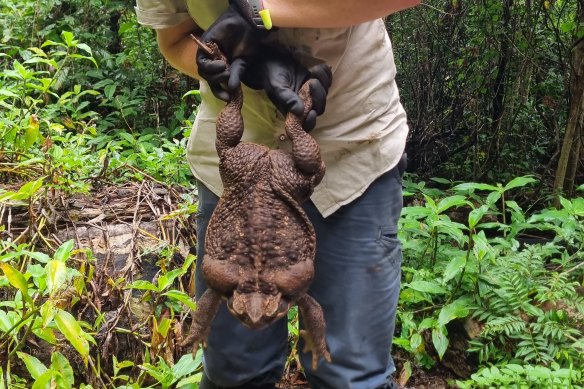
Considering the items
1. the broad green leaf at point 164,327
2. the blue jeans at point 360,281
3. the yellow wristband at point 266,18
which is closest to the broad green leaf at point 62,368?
the broad green leaf at point 164,327

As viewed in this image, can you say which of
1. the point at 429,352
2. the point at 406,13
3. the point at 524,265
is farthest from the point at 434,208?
the point at 406,13

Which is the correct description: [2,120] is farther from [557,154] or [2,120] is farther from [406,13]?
[557,154]

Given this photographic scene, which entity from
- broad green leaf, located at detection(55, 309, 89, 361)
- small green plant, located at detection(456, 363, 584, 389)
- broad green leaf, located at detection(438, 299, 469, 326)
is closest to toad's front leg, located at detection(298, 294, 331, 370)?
broad green leaf, located at detection(55, 309, 89, 361)

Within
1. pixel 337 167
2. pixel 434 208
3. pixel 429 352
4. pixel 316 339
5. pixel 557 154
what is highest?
pixel 337 167

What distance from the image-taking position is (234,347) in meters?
1.98

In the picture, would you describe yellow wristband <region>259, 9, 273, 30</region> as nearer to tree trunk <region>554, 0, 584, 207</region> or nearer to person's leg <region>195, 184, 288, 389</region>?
person's leg <region>195, 184, 288, 389</region>

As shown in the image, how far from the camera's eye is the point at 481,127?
5.12m

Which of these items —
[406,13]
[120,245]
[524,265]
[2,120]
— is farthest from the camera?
[406,13]

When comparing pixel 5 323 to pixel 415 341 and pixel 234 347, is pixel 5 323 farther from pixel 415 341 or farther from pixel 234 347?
pixel 415 341

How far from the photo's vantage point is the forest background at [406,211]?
2795 millimetres

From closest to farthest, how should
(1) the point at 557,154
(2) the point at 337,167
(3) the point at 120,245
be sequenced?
(2) the point at 337,167 < (3) the point at 120,245 < (1) the point at 557,154

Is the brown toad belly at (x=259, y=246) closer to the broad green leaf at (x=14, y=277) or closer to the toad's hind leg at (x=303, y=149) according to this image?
the toad's hind leg at (x=303, y=149)

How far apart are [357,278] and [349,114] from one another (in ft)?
1.56

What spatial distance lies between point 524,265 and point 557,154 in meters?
1.99
